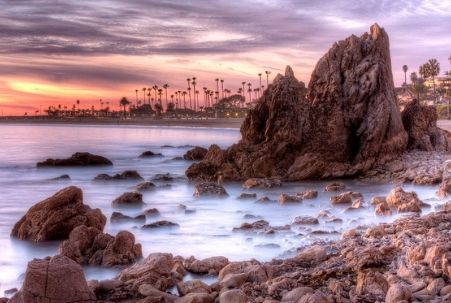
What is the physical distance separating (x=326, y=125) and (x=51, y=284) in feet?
75.9

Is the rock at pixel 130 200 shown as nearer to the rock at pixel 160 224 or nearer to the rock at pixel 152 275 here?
the rock at pixel 160 224

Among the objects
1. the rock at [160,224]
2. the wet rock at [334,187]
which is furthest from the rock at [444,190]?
the rock at [160,224]

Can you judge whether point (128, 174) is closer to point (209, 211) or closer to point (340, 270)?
point (209, 211)

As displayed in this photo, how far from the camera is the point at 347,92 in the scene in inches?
1183

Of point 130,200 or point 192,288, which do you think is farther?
point 130,200

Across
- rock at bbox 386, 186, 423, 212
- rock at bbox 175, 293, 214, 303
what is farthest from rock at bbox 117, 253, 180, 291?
rock at bbox 386, 186, 423, 212

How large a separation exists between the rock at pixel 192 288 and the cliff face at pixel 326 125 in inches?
718

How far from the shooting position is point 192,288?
363 inches

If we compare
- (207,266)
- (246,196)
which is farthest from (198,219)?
(207,266)

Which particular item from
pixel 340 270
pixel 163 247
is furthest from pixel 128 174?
pixel 340 270

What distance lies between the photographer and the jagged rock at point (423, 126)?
105 feet

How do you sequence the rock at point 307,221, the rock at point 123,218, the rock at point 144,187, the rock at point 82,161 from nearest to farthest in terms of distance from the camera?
the rock at point 307,221
the rock at point 123,218
the rock at point 144,187
the rock at point 82,161

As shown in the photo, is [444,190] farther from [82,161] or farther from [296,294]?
[82,161]

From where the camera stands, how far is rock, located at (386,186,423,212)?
1733 cm
